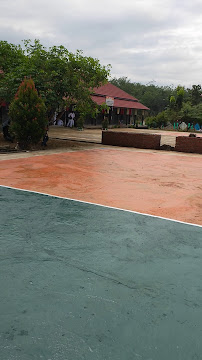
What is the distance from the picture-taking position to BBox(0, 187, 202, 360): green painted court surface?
2.84 m

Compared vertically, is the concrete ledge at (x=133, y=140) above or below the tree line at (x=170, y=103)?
below

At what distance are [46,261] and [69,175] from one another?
643cm

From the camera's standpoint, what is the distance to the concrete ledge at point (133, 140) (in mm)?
20141

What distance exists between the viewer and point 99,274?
4059 millimetres

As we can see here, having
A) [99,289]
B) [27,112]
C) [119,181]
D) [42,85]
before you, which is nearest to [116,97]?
[42,85]

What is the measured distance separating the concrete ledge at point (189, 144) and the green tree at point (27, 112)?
323 inches

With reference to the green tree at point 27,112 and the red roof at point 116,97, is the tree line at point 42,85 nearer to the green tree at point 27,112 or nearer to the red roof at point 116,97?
the green tree at point 27,112

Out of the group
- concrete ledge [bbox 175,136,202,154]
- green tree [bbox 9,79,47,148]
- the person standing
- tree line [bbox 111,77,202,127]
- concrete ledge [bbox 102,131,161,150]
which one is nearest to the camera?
green tree [bbox 9,79,47,148]

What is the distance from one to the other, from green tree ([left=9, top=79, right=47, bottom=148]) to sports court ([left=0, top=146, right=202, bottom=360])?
7424 millimetres

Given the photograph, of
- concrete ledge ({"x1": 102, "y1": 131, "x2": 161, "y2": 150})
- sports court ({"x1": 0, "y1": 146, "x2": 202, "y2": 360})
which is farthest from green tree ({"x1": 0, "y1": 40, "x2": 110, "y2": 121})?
sports court ({"x1": 0, "y1": 146, "x2": 202, "y2": 360})

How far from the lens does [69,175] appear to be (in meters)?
10.7

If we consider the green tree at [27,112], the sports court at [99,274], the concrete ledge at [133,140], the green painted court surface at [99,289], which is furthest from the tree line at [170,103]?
the green painted court surface at [99,289]

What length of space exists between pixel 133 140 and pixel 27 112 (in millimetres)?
7580

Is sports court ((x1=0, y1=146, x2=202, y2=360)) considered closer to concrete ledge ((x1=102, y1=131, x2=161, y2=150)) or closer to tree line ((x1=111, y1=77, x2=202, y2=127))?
concrete ledge ((x1=102, y1=131, x2=161, y2=150))
